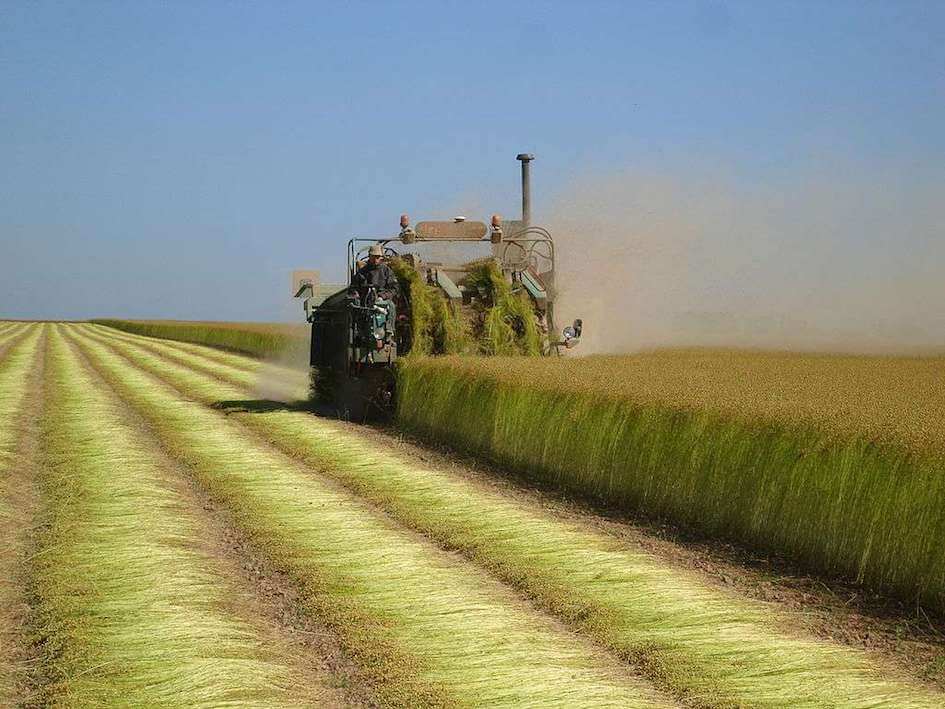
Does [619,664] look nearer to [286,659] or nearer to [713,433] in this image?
[286,659]

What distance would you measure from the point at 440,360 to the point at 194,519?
6.31 m

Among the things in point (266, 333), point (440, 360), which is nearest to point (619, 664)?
point (440, 360)

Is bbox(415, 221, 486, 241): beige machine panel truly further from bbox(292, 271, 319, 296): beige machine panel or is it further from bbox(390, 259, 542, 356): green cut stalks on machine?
bbox(292, 271, 319, 296): beige machine panel

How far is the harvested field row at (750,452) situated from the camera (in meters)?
6.83

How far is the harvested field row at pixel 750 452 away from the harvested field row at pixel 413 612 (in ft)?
7.06

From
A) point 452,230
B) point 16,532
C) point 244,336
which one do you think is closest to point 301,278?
point 452,230

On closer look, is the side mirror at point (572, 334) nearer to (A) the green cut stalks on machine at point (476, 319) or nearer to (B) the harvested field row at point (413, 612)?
(A) the green cut stalks on machine at point (476, 319)

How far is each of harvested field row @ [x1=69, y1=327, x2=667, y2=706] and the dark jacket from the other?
536 centimetres

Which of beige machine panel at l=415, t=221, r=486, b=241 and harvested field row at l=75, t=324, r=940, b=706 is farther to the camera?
beige machine panel at l=415, t=221, r=486, b=241

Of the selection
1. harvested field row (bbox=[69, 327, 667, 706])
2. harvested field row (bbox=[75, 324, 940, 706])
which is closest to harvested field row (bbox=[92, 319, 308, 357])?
harvested field row (bbox=[75, 324, 940, 706])

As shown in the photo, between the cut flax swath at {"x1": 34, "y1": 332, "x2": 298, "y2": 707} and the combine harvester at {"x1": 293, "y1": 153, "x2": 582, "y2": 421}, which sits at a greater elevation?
the combine harvester at {"x1": 293, "y1": 153, "x2": 582, "y2": 421}

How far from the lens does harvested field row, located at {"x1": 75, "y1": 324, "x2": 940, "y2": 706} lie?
520cm

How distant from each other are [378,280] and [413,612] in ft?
33.1

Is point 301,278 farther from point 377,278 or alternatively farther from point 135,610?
point 135,610
